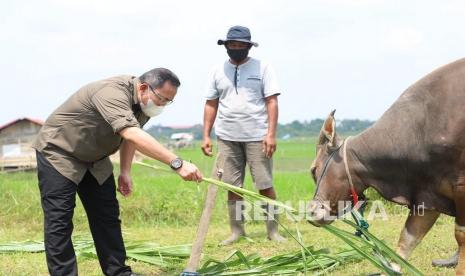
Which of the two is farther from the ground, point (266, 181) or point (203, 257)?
point (266, 181)

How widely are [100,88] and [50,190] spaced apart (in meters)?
0.83

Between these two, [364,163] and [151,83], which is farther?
[364,163]

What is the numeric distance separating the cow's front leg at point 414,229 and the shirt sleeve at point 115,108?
2.36 metres

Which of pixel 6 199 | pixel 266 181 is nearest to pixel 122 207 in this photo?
pixel 6 199

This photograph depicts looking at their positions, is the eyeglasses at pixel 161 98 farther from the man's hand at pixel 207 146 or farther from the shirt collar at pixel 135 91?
the man's hand at pixel 207 146

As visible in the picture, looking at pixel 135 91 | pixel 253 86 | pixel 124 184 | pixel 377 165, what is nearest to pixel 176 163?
pixel 135 91

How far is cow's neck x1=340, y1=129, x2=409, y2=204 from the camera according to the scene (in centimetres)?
459

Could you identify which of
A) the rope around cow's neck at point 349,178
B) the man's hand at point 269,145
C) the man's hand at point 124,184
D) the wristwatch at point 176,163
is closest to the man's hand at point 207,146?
the man's hand at point 269,145

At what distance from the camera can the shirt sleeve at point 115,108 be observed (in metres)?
3.96

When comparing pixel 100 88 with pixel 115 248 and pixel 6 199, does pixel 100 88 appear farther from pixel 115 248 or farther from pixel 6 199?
pixel 6 199

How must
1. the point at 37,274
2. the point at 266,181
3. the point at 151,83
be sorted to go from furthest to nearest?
the point at 266,181, the point at 37,274, the point at 151,83

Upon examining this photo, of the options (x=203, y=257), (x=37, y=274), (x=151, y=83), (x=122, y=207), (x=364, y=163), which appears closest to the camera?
(x=151, y=83)

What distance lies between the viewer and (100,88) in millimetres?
4348

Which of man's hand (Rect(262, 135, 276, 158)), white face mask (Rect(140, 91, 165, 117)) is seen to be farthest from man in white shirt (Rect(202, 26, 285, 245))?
white face mask (Rect(140, 91, 165, 117))
